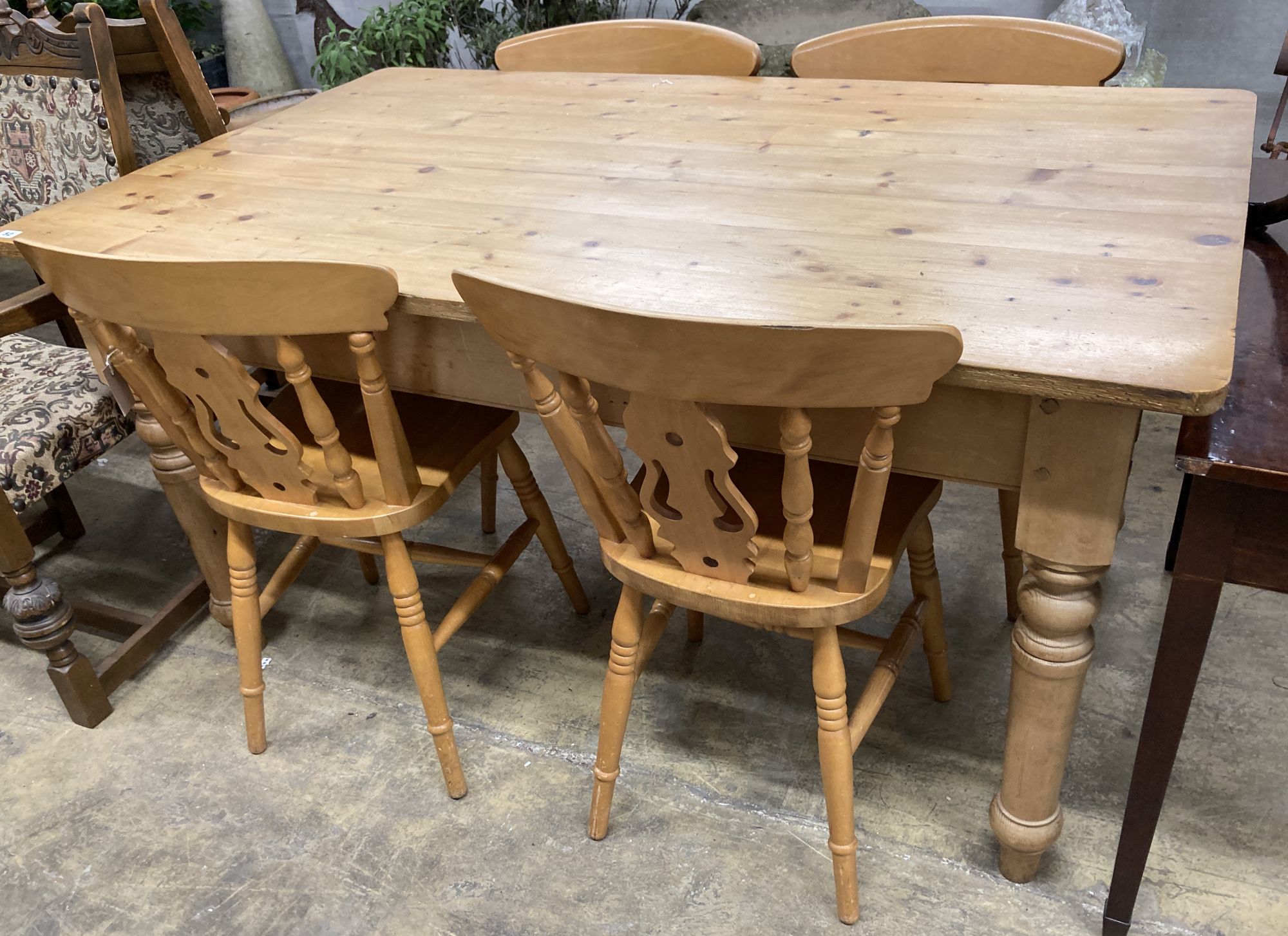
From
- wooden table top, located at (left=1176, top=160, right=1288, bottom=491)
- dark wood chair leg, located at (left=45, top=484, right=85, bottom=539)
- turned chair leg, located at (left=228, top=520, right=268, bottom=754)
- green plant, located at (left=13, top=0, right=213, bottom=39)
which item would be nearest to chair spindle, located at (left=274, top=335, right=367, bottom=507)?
turned chair leg, located at (left=228, top=520, right=268, bottom=754)

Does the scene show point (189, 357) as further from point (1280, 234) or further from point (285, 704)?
point (1280, 234)

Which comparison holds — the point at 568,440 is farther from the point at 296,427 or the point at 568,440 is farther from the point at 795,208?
the point at 296,427

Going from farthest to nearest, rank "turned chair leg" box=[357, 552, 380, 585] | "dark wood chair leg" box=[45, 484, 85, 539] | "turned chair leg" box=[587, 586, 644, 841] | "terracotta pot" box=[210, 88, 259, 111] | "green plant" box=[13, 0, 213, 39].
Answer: "green plant" box=[13, 0, 213, 39]
"terracotta pot" box=[210, 88, 259, 111]
"dark wood chair leg" box=[45, 484, 85, 539]
"turned chair leg" box=[357, 552, 380, 585]
"turned chair leg" box=[587, 586, 644, 841]

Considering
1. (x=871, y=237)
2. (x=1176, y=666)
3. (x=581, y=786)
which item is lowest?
(x=581, y=786)

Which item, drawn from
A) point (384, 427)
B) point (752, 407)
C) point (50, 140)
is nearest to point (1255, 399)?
point (752, 407)

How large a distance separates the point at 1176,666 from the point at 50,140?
202 cm

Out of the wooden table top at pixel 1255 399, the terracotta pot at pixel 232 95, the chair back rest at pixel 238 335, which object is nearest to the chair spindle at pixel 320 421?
the chair back rest at pixel 238 335

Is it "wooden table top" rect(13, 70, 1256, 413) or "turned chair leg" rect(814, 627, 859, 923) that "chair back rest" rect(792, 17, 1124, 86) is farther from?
"turned chair leg" rect(814, 627, 859, 923)

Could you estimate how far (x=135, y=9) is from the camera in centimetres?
394

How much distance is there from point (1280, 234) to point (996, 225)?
0.54 metres

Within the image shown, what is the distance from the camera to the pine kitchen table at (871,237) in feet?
3.59

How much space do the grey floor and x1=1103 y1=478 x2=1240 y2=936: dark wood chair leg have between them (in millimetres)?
122

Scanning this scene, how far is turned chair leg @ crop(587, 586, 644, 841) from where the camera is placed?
4.68 feet

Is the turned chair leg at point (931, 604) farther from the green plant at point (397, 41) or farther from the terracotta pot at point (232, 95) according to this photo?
the terracotta pot at point (232, 95)
